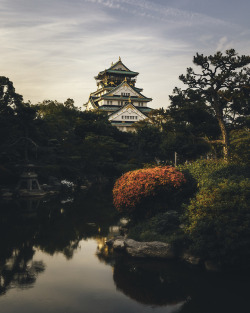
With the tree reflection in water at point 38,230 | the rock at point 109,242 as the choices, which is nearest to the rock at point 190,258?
the rock at point 109,242

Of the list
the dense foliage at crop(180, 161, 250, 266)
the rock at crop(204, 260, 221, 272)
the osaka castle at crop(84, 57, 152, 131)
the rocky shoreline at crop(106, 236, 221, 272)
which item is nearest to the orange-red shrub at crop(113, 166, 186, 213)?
the dense foliage at crop(180, 161, 250, 266)

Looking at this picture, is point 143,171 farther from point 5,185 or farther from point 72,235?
point 5,185

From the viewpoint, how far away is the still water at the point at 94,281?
Answer: 797 cm

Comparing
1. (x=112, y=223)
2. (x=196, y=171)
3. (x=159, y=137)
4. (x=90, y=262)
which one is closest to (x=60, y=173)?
(x=159, y=137)

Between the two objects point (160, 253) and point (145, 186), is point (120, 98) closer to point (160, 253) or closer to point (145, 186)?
point (145, 186)

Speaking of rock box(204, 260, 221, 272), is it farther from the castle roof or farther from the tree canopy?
the castle roof

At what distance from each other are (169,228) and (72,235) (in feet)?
15.6

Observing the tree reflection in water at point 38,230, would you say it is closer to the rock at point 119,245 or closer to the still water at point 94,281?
the still water at point 94,281

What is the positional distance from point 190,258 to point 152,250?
1314mm

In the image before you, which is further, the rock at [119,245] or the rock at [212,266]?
the rock at [119,245]

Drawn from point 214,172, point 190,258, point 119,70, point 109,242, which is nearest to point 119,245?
point 109,242

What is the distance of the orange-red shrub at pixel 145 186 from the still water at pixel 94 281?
204cm

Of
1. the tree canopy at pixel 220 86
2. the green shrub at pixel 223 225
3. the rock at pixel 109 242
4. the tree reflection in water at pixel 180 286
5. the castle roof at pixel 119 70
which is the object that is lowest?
the tree reflection in water at pixel 180 286

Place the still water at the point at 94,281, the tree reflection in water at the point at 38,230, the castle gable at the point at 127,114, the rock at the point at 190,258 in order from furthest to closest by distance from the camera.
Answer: the castle gable at the point at 127,114 < the rock at the point at 190,258 < the tree reflection in water at the point at 38,230 < the still water at the point at 94,281
